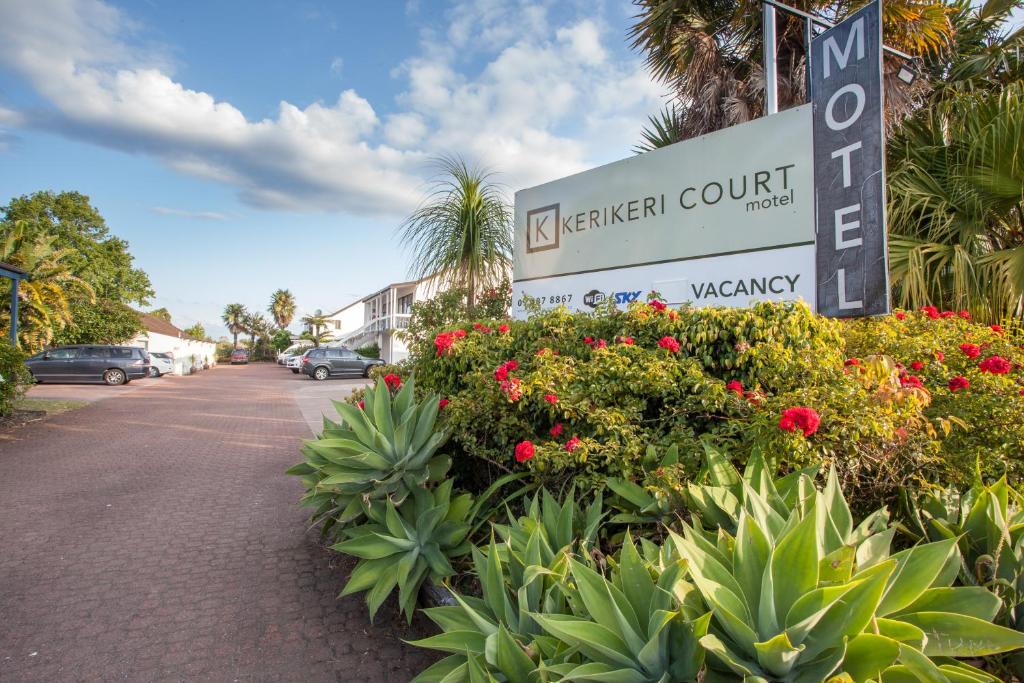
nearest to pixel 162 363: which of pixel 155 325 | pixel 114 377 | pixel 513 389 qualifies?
pixel 114 377

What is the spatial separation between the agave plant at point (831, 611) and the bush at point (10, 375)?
12148 mm

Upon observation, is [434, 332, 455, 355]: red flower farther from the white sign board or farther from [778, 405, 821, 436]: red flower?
[778, 405, 821, 436]: red flower

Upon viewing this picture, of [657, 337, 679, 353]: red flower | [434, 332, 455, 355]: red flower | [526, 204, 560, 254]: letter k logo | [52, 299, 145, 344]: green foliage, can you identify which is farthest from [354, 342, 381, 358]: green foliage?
[657, 337, 679, 353]: red flower

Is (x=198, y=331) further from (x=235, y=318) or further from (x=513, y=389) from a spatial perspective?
(x=513, y=389)

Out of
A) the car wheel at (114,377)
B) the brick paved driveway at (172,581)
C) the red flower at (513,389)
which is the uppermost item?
the red flower at (513,389)

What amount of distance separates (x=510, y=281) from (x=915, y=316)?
184 inches

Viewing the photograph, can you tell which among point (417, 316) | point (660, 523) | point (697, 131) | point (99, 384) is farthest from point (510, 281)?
point (99, 384)

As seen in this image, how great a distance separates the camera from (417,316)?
6637 millimetres

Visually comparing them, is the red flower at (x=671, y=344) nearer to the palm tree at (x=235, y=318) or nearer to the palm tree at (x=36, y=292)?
the palm tree at (x=36, y=292)

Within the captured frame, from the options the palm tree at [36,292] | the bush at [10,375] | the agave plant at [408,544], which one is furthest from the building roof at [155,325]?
the agave plant at [408,544]

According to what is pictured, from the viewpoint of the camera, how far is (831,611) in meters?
1.49

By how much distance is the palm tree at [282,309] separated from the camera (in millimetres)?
84688

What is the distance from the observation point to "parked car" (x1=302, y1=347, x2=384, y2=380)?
26.5 meters

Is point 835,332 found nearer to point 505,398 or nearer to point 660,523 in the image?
point 660,523
